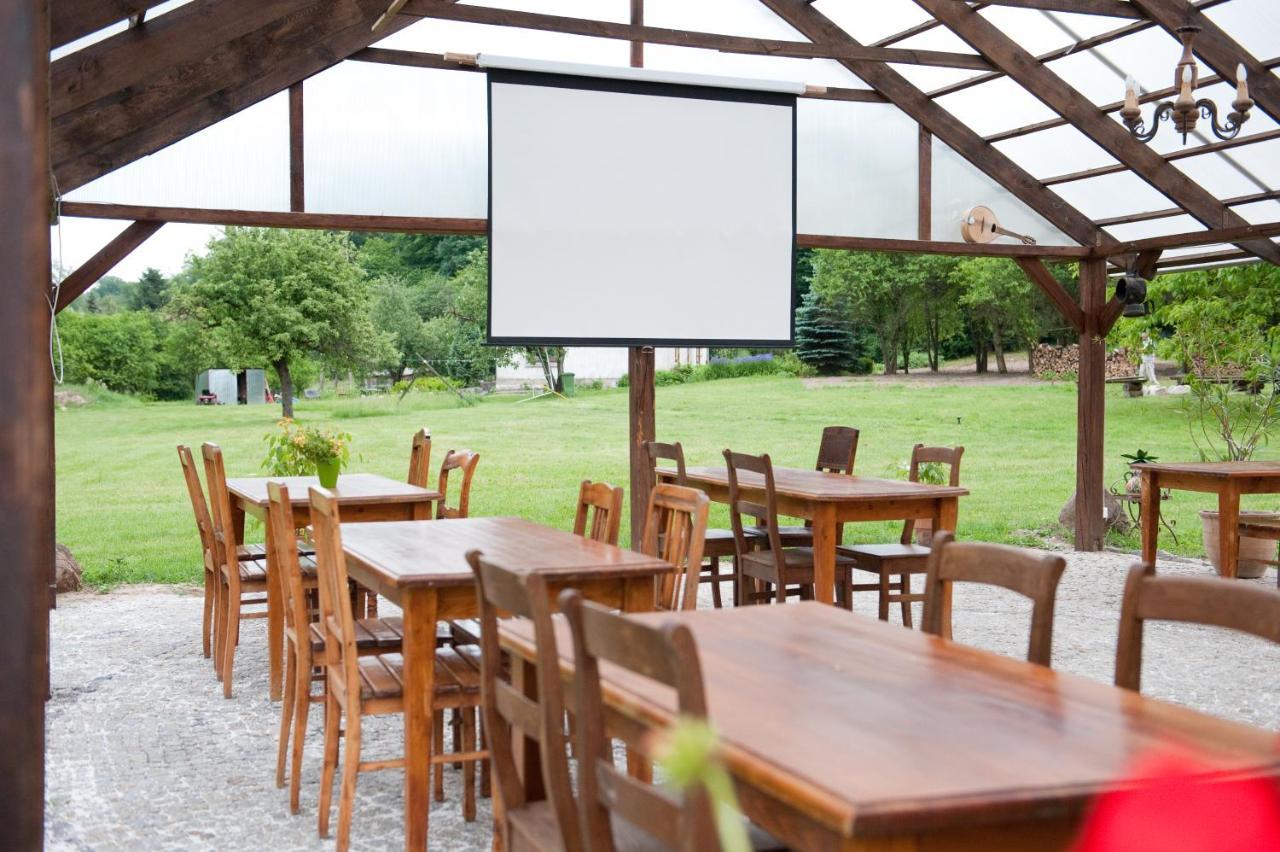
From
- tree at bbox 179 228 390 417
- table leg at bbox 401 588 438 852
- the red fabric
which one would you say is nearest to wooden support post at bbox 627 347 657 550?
table leg at bbox 401 588 438 852

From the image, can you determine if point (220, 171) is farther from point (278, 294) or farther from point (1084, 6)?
point (278, 294)

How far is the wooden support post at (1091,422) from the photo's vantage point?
9289 mm

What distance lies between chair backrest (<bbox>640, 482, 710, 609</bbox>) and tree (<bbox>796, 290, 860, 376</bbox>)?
52.6ft

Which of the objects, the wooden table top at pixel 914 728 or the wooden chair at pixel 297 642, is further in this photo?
the wooden chair at pixel 297 642

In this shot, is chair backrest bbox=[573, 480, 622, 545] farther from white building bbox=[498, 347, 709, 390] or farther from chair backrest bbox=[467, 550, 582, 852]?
white building bbox=[498, 347, 709, 390]

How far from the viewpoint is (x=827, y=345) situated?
1966 centimetres

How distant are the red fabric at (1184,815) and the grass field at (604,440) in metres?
9.54

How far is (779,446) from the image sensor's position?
644 inches

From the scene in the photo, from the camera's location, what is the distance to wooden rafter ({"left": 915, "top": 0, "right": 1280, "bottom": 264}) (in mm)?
7738

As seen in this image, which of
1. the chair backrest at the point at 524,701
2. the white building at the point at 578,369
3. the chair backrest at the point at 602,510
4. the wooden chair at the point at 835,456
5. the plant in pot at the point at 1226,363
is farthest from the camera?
the white building at the point at 578,369

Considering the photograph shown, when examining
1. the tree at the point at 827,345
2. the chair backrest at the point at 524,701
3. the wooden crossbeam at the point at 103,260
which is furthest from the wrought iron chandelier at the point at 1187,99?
the tree at the point at 827,345

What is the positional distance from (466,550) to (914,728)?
211 centimetres

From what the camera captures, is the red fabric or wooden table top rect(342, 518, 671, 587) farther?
wooden table top rect(342, 518, 671, 587)

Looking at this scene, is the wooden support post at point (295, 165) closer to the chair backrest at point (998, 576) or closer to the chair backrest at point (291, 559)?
the chair backrest at point (291, 559)
